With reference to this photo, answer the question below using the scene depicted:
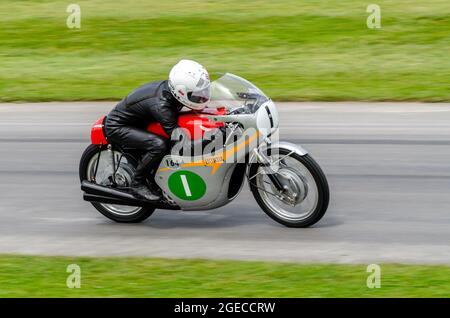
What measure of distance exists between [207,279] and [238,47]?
494 inches

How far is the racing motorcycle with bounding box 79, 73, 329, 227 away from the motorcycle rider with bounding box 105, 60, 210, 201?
0.09 metres

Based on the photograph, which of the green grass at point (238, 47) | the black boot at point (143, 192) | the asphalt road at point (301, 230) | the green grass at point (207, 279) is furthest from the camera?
the green grass at point (238, 47)

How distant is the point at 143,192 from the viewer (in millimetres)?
9750

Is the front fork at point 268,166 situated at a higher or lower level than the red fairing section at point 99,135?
lower

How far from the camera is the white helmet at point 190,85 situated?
929cm

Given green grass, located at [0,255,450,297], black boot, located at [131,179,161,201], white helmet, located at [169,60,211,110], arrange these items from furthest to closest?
1. black boot, located at [131,179,161,201]
2. white helmet, located at [169,60,211,110]
3. green grass, located at [0,255,450,297]

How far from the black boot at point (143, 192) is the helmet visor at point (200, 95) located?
0.96 m

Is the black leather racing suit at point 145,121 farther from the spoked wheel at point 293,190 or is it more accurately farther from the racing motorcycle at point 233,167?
the spoked wheel at point 293,190

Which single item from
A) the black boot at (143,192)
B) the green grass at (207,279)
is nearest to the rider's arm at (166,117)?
the black boot at (143,192)

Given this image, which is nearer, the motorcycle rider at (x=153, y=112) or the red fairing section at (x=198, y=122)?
the motorcycle rider at (x=153, y=112)

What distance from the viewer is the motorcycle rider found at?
30.6 ft

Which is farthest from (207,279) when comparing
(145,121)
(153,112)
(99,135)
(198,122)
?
(99,135)

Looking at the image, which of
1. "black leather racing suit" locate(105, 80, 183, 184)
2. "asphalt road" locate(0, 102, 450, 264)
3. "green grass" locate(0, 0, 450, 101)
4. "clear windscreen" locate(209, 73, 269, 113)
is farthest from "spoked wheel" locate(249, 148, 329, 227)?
"green grass" locate(0, 0, 450, 101)

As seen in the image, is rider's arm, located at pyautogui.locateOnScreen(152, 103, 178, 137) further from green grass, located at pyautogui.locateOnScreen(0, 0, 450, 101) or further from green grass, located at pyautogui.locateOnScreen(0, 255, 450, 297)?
green grass, located at pyautogui.locateOnScreen(0, 0, 450, 101)
